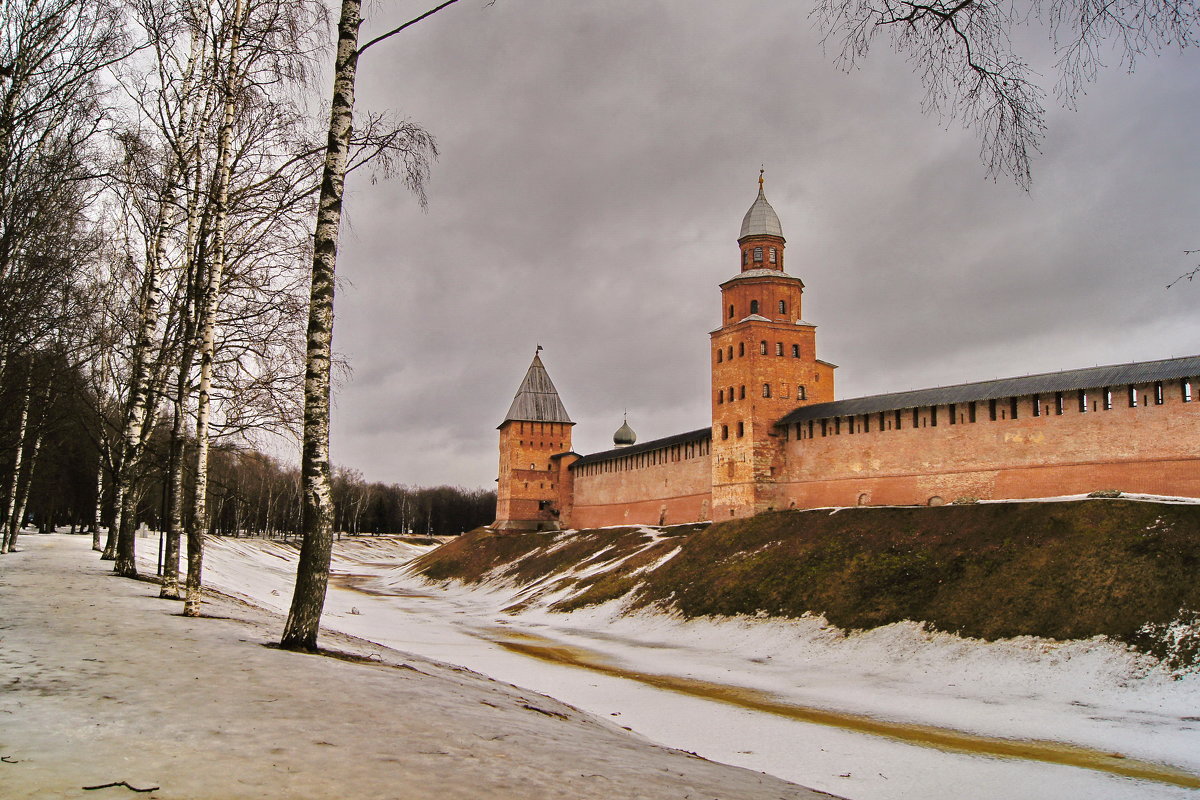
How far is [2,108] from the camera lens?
1103 centimetres

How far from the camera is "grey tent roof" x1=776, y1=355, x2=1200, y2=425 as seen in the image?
28.1 metres

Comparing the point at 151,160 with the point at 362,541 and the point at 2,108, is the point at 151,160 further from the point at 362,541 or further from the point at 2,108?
the point at 362,541

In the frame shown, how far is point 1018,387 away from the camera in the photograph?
32.0 meters

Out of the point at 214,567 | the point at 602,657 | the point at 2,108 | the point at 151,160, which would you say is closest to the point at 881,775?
the point at 602,657

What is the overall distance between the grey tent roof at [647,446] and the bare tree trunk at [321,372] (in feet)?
122

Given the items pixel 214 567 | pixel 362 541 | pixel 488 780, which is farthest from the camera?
pixel 362 541

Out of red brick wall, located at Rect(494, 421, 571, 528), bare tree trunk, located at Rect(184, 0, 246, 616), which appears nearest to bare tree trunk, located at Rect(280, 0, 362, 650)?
bare tree trunk, located at Rect(184, 0, 246, 616)

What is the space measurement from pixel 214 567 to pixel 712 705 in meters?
22.5

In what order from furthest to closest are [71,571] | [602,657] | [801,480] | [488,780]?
1. [801,480]
2. [602,657]
3. [71,571]
4. [488,780]

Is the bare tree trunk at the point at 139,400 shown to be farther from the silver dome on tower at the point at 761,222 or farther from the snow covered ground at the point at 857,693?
Answer: the silver dome on tower at the point at 761,222

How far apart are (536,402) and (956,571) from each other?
52.1 meters

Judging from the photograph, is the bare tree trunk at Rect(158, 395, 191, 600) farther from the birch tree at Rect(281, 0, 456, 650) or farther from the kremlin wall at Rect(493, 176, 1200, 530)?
the kremlin wall at Rect(493, 176, 1200, 530)

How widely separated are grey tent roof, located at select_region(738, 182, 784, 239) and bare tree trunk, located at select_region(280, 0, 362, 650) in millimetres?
38235

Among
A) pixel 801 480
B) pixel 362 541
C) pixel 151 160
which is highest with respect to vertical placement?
pixel 151 160
